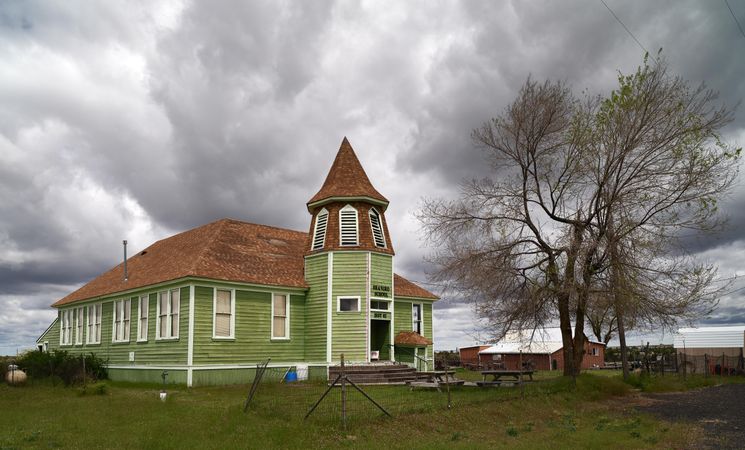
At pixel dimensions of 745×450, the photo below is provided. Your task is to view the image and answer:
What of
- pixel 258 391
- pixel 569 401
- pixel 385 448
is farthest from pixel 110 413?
pixel 569 401

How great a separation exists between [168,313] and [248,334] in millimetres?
3449

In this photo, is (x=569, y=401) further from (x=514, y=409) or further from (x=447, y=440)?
(x=447, y=440)

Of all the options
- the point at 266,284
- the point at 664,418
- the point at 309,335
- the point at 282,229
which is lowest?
the point at 664,418

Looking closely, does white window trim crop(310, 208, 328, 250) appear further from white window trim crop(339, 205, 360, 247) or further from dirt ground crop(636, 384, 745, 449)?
dirt ground crop(636, 384, 745, 449)

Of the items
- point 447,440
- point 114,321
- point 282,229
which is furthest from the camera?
point 282,229

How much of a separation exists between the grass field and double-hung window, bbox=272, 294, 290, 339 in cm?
627

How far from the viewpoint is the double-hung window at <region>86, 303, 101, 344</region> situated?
110ft

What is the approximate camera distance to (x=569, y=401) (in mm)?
21984

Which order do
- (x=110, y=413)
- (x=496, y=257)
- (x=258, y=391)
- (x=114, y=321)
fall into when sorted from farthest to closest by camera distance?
(x=114, y=321), (x=496, y=257), (x=258, y=391), (x=110, y=413)

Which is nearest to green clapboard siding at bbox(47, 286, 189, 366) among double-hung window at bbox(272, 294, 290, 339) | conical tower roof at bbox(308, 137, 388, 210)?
double-hung window at bbox(272, 294, 290, 339)

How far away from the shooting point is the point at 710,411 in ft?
69.1

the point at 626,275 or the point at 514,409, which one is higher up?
the point at 626,275

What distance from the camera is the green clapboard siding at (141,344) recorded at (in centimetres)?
2572

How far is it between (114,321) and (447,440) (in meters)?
22.5
